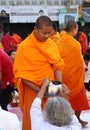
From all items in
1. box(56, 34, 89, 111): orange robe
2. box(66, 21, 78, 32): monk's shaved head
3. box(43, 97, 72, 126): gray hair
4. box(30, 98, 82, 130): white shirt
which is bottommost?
box(56, 34, 89, 111): orange robe

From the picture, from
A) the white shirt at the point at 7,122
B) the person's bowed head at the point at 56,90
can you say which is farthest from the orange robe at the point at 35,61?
the white shirt at the point at 7,122

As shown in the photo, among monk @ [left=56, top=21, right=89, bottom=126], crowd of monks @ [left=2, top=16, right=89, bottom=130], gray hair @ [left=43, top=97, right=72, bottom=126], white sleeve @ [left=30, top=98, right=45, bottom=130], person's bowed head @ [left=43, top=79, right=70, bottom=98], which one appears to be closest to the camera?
gray hair @ [left=43, top=97, right=72, bottom=126]

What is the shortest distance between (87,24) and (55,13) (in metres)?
2.09

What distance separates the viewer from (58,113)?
9.98 feet

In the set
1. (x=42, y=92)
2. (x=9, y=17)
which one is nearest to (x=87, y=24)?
(x=9, y=17)

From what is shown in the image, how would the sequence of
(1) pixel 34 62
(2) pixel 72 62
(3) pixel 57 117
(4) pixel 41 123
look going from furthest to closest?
1. (2) pixel 72 62
2. (1) pixel 34 62
3. (4) pixel 41 123
4. (3) pixel 57 117

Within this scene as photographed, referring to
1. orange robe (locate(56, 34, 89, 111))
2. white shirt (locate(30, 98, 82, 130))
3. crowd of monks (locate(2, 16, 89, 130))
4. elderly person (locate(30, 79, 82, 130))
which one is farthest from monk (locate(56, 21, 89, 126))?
elderly person (locate(30, 79, 82, 130))

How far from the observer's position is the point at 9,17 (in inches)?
888

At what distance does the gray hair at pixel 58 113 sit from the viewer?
9.98ft

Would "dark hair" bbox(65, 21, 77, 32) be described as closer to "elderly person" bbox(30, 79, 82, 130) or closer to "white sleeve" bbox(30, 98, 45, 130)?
"white sleeve" bbox(30, 98, 45, 130)

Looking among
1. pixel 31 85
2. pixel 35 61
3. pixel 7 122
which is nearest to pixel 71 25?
pixel 35 61

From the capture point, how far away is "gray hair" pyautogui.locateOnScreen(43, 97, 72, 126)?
9.98 ft

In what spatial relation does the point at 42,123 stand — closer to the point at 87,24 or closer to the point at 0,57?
the point at 0,57

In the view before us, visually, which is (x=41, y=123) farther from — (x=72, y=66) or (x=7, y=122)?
(x=72, y=66)
